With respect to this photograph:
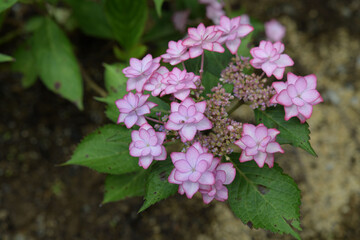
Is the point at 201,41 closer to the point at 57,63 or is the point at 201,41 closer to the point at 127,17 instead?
the point at 127,17

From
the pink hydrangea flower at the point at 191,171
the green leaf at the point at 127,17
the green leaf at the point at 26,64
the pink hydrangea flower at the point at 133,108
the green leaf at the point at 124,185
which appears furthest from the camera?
the green leaf at the point at 26,64

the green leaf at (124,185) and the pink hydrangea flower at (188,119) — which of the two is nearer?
the pink hydrangea flower at (188,119)

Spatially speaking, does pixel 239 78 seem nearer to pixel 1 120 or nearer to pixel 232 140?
pixel 232 140

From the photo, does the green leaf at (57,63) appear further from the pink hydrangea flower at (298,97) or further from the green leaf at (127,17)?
the pink hydrangea flower at (298,97)

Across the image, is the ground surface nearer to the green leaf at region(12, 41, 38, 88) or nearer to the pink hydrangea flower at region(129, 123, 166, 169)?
the green leaf at region(12, 41, 38, 88)

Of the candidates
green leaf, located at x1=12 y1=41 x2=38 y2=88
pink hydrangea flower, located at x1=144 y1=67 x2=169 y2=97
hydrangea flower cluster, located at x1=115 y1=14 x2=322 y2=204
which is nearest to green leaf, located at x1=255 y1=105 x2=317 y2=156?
hydrangea flower cluster, located at x1=115 y1=14 x2=322 y2=204

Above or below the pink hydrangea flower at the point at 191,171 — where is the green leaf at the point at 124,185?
below

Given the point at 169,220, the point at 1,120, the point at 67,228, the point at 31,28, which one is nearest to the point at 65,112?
the point at 1,120

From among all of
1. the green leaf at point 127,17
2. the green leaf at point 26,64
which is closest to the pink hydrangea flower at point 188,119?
the green leaf at point 127,17

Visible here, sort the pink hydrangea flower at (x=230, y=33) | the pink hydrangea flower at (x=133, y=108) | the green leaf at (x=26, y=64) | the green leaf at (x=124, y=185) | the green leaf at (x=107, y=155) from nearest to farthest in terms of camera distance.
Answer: the pink hydrangea flower at (x=133, y=108)
the pink hydrangea flower at (x=230, y=33)
the green leaf at (x=107, y=155)
the green leaf at (x=124, y=185)
the green leaf at (x=26, y=64)
